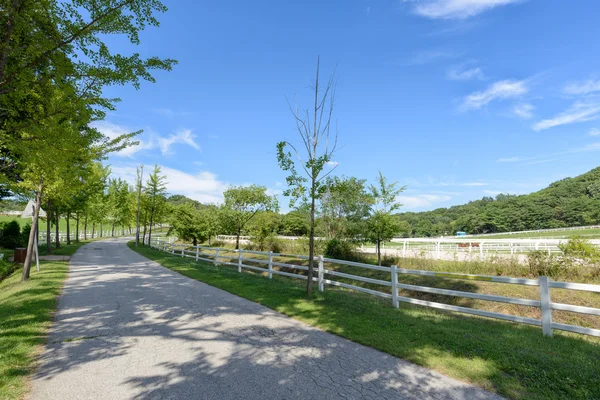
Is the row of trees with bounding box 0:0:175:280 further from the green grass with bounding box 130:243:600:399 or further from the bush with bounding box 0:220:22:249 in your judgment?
the bush with bounding box 0:220:22:249

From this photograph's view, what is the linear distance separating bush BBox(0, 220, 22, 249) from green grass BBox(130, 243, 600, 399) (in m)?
25.0

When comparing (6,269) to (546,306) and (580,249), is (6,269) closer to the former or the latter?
(546,306)

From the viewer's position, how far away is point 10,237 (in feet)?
73.0

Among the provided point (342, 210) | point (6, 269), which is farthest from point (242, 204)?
point (6, 269)

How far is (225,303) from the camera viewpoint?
720 cm

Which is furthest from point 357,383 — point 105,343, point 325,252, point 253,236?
point 253,236

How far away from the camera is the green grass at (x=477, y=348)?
3301 millimetres

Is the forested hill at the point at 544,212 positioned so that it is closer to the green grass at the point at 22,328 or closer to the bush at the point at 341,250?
the bush at the point at 341,250

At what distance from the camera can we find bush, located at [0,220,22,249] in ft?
70.6

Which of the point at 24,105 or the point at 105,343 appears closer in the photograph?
the point at 105,343

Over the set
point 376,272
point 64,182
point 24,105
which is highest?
point 24,105

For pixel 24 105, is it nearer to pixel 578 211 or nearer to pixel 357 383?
pixel 357 383

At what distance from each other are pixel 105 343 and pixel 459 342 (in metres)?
5.39

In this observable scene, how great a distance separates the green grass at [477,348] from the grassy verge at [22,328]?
4.15 m
